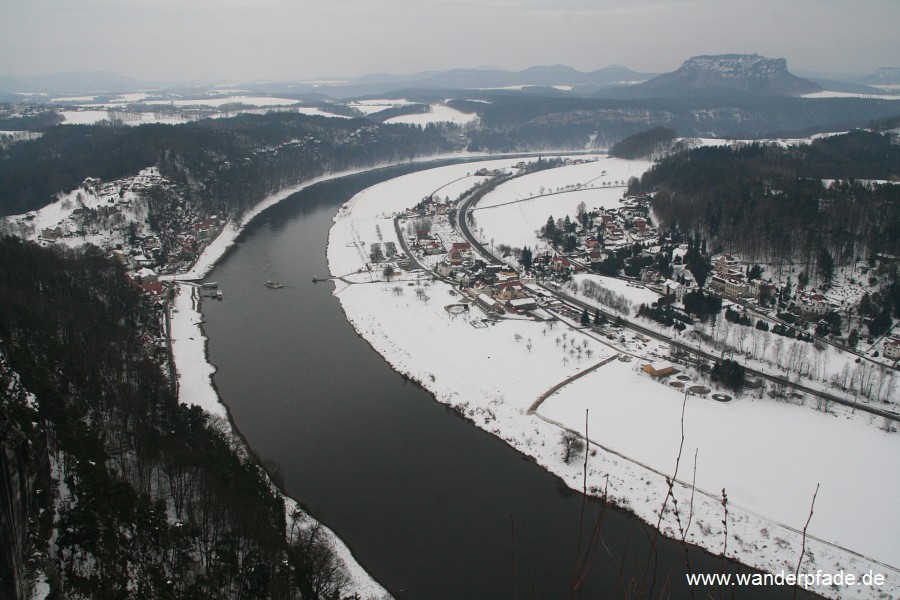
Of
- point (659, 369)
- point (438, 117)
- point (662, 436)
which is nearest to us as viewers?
point (662, 436)

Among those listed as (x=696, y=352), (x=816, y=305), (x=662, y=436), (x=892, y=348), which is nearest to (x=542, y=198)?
(x=816, y=305)

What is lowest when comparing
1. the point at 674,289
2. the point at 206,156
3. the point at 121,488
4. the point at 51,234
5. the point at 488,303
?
the point at 488,303

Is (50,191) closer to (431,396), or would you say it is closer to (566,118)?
(431,396)

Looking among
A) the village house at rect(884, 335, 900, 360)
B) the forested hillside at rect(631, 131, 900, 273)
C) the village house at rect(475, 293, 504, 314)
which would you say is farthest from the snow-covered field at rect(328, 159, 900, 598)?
the forested hillside at rect(631, 131, 900, 273)

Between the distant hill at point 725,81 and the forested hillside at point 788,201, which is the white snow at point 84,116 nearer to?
the forested hillside at point 788,201

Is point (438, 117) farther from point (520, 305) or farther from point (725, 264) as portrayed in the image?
point (520, 305)

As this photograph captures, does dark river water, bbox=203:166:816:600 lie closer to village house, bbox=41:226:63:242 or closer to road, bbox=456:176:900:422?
road, bbox=456:176:900:422
